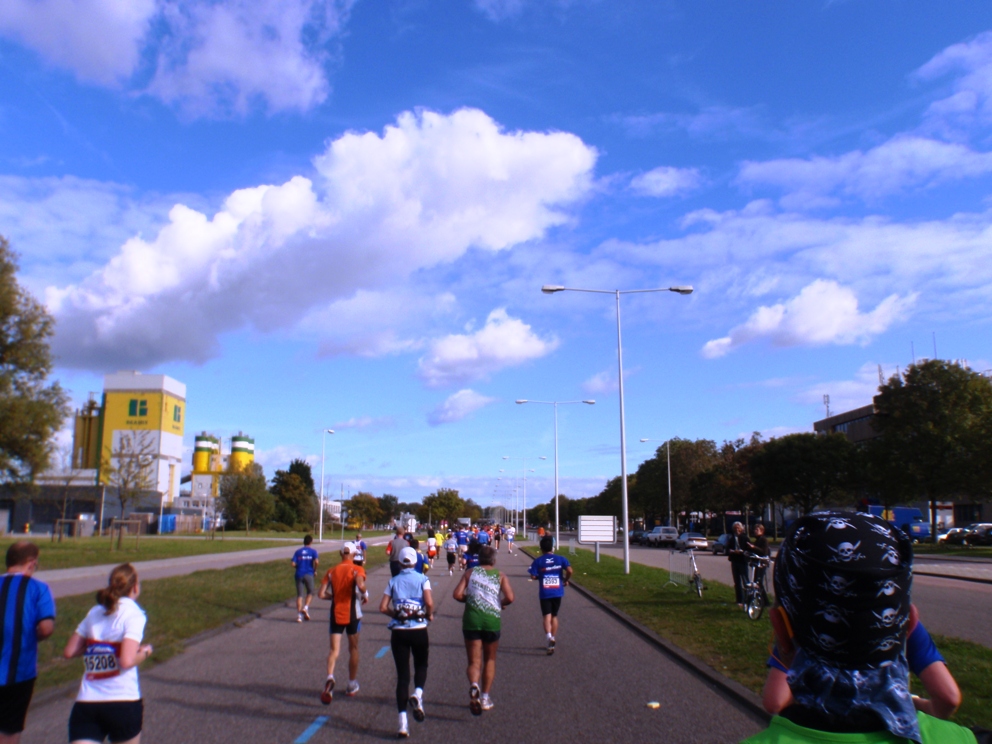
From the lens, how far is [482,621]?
8461 mm

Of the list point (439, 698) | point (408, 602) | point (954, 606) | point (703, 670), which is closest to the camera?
point (408, 602)

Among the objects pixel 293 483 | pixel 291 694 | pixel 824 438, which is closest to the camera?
pixel 291 694

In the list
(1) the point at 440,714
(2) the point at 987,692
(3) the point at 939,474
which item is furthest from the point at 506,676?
(3) the point at 939,474

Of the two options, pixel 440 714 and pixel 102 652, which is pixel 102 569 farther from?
pixel 102 652

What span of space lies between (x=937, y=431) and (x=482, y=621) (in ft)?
148

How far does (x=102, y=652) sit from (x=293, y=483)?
4708 inches

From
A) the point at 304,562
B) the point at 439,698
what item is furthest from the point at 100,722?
the point at 304,562

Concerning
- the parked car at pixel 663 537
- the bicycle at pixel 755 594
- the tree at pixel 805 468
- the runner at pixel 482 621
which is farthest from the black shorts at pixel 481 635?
the tree at pixel 805 468

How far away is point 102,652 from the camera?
5.00 meters

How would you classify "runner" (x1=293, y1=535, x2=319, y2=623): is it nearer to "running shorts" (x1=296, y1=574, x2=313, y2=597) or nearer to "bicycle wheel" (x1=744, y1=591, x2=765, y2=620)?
"running shorts" (x1=296, y1=574, x2=313, y2=597)

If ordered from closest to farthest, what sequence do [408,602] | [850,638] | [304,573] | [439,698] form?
[850,638] → [408,602] → [439,698] → [304,573]

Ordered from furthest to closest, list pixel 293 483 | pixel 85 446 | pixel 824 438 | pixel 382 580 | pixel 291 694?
pixel 293 483, pixel 85 446, pixel 824 438, pixel 382 580, pixel 291 694

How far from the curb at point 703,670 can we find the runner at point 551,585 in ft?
5.67

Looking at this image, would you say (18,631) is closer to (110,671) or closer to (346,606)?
(110,671)
